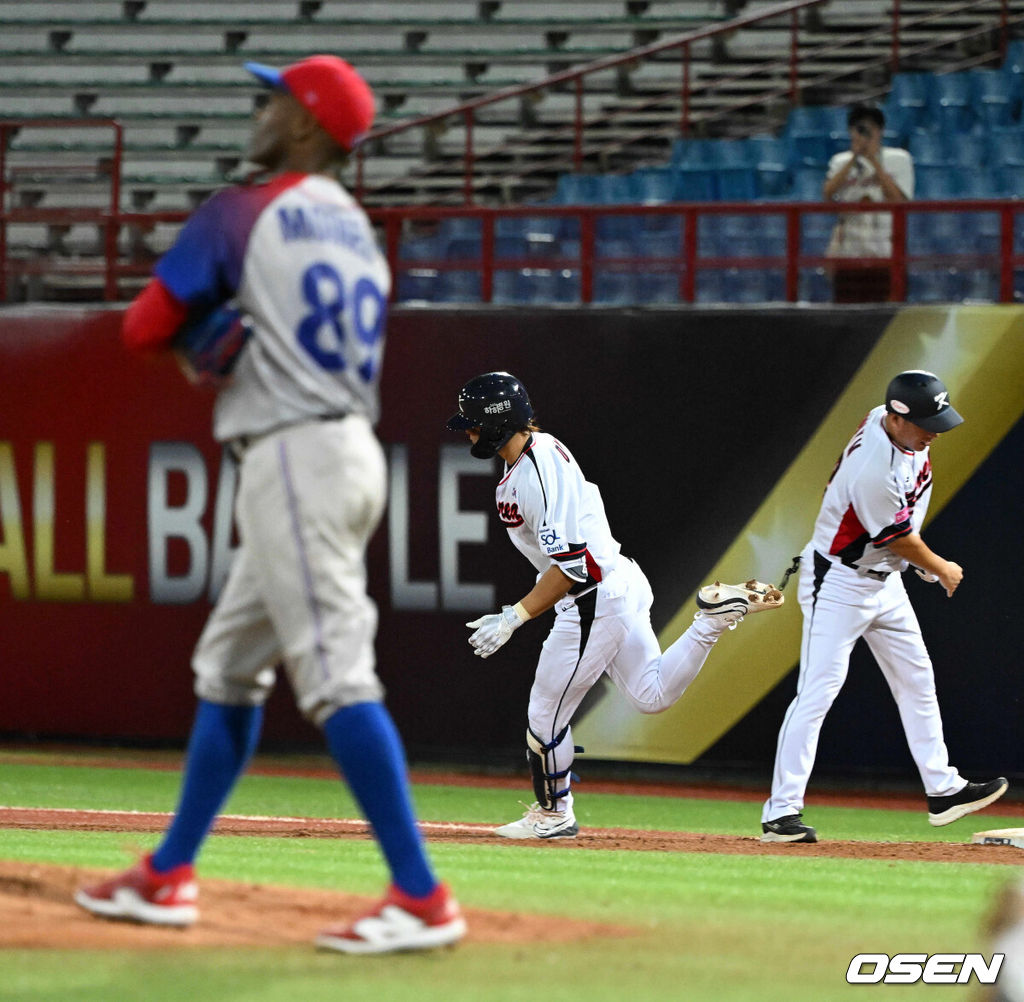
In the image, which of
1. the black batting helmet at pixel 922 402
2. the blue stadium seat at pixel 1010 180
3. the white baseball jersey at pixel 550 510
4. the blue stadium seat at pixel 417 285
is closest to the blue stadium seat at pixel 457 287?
the blue stadium seat at pixel 417 285

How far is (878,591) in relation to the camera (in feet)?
26.0

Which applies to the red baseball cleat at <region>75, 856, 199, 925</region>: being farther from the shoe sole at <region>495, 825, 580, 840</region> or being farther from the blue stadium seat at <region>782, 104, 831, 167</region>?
the blue stadium seat at <region>782, 104, 831, 167</region>

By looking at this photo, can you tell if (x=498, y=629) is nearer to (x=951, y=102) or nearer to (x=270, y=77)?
(x=270, y=77)

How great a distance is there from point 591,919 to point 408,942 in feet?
2.65

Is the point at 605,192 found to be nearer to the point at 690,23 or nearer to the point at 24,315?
the point at 690,23

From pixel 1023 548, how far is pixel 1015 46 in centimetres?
619

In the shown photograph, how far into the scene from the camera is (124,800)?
9719mm

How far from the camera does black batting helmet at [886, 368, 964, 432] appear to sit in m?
7.66

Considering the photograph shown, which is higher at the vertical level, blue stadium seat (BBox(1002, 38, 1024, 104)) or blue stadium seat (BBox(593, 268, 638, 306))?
blue stadium seat (BBox(1002, 38, 1024, 104))

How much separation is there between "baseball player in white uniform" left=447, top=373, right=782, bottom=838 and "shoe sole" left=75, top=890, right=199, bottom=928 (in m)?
3.56

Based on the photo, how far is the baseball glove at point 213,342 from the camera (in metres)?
4.12

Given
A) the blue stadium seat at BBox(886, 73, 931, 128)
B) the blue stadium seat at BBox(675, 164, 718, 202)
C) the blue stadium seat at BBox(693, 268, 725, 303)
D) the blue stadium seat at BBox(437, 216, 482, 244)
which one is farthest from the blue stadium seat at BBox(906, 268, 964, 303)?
the blue stadium seat at BBox(437, 216, 482, 244)

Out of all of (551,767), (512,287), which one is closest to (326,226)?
(551,767)

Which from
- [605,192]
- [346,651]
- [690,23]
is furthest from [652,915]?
[690,23]
